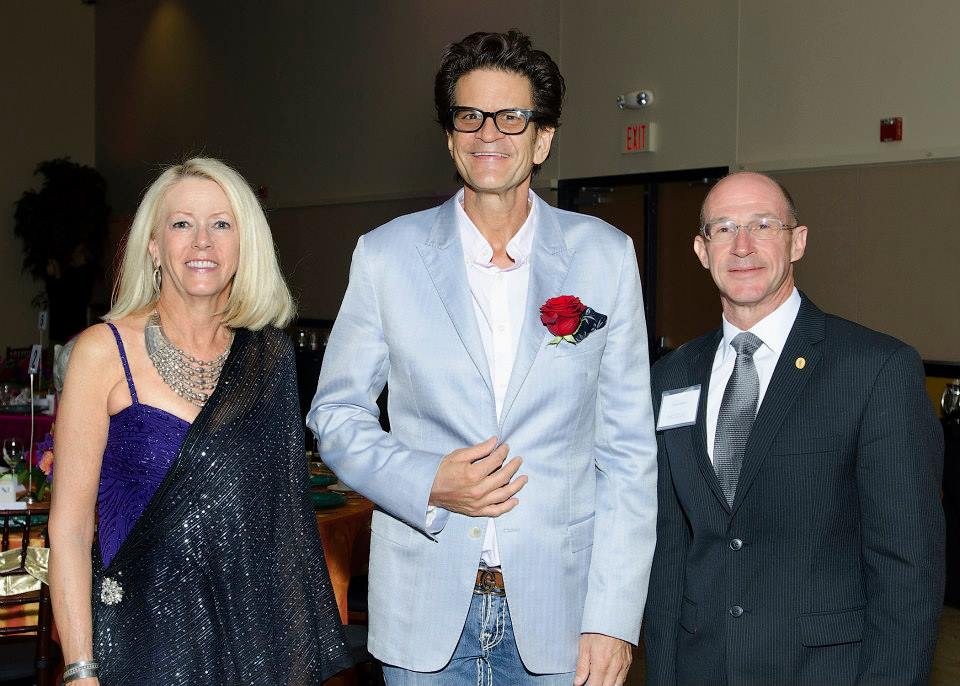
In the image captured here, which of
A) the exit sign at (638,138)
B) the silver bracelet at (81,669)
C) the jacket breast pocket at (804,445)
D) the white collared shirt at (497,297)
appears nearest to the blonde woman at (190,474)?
the silver bracelet at (81,669)

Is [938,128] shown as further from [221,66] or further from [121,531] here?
[221,66]

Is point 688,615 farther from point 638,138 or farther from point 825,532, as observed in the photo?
point 638,138

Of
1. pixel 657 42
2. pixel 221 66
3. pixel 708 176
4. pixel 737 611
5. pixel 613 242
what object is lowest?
pixel 737 611

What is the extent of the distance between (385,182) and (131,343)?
8.86 metres

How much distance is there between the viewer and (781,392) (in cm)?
208

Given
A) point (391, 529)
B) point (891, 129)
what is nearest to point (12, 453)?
point (391, 529)

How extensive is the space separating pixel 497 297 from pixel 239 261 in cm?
58

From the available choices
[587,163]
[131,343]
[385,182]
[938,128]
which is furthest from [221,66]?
[131,343]

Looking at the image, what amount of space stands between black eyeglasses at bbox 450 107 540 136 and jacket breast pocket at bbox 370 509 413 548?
75 cm

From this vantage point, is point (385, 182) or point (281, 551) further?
point (385, 182)

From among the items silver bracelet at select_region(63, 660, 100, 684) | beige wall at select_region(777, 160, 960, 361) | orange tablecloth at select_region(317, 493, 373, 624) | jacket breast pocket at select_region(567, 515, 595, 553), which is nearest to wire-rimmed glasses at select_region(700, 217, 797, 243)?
jacket breast pocket at select_region(567, 515, 595, 553)

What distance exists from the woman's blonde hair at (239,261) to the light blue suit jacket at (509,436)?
286mm

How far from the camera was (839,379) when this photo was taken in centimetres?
204

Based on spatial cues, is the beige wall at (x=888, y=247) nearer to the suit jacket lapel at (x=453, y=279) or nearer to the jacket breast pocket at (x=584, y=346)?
the jacket breast pocket at (x=584, y=346)
